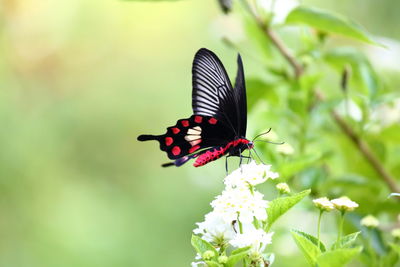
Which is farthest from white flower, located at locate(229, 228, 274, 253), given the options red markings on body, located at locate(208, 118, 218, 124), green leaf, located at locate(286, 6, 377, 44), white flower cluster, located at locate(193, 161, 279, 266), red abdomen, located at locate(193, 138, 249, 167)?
green leaf, located at locate(286, 6, 377, 44)

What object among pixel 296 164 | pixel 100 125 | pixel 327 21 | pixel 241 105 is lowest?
pixel 296 164

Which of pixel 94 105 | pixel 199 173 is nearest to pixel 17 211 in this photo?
pixel 94 105

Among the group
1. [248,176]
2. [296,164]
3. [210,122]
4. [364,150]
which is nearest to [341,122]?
[364,150]

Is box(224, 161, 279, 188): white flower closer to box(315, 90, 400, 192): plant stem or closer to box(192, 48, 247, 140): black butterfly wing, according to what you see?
box(192, 48, 247, 140): black butterfly wing

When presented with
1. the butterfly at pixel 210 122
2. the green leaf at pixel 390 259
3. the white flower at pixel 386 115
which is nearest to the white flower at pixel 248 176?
the butterfly at pixel 210 122

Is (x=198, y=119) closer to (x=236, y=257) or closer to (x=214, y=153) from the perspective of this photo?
(x=214, y=153)

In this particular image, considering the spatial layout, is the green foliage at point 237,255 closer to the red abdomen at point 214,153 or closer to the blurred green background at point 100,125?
the red abdomen at point 214,153

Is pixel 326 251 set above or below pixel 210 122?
Answer: below
